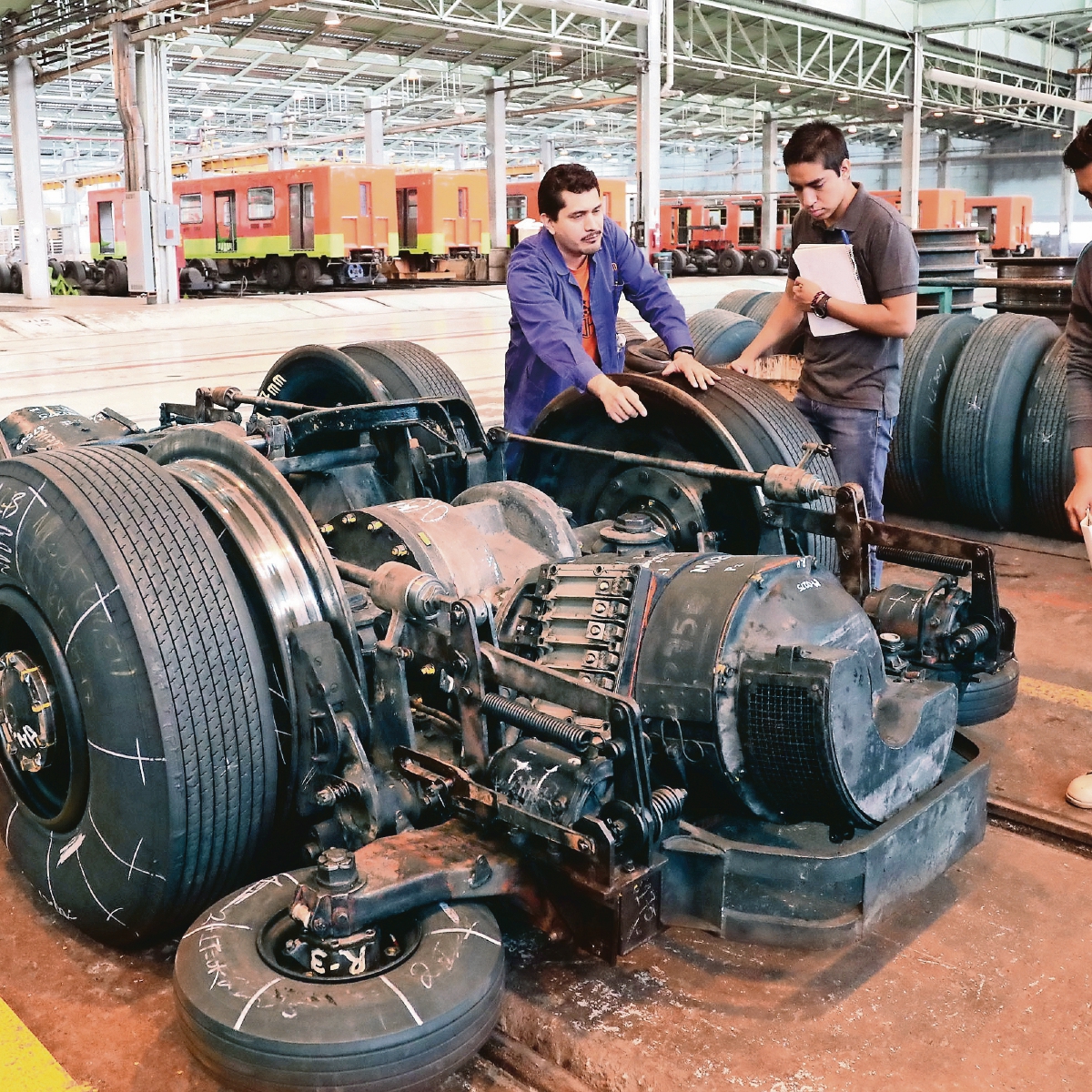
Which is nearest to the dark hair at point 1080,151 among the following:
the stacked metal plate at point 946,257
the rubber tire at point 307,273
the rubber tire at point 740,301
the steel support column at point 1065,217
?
the rubber tire at point 740,301

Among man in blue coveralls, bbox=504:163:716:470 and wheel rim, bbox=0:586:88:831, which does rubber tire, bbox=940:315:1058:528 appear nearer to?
man in blue coveralls, bbox=504:163:716:470

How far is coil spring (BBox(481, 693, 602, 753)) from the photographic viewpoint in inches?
81.4

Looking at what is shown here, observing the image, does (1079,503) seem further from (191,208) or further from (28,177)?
(191,208)

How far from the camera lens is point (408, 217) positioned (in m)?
26.3

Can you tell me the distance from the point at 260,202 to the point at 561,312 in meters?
21.7

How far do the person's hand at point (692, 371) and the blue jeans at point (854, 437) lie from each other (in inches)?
18.6

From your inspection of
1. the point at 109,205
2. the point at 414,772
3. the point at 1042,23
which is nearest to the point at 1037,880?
the point at 414,772

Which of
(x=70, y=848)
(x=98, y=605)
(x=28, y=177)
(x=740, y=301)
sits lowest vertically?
(x=70, y=848)

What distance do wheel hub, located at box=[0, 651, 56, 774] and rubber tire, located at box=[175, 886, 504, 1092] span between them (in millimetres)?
615

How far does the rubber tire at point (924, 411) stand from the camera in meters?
6.00

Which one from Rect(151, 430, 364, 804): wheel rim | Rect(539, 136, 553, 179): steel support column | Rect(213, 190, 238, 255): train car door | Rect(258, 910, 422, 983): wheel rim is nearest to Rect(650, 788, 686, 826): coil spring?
Rect(258, 910, 422, 983): wheel rim

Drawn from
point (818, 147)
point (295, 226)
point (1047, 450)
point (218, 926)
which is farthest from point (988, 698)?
point (295, 226)

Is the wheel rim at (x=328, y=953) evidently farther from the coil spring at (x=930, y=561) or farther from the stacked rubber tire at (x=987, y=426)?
the stacked rubber tire at (x=987, y=426)

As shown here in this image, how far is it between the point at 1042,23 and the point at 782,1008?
30.3 m
